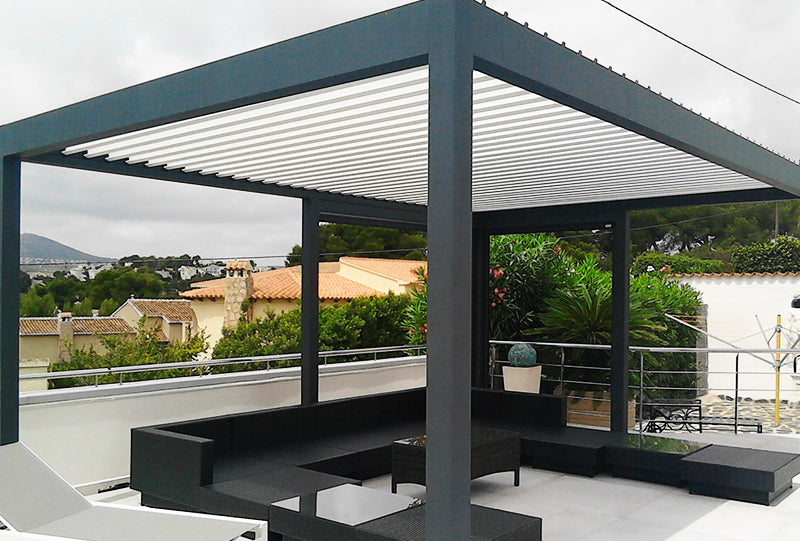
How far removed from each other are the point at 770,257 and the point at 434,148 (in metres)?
28.6

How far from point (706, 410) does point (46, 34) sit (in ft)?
81.1

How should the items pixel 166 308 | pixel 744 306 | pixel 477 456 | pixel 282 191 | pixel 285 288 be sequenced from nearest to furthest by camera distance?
pixel 477 456
pixel 282 191
pixel 166 308
pixel 744 306
pixel 285 288

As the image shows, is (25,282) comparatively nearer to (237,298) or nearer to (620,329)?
(237,298)

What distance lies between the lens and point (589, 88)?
3.95 meters

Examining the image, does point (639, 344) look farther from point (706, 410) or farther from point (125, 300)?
point (125, 300)

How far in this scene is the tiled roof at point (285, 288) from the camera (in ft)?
63.8

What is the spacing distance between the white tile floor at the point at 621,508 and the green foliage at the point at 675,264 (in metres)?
21.2

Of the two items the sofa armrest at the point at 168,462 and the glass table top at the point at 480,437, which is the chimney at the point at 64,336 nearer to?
the sofa armrest at the point at 168,462

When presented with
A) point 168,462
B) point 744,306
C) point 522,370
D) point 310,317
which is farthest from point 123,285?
point 744,306

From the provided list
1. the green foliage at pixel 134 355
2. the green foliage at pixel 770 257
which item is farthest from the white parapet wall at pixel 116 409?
the green foliage at pixel 770 257

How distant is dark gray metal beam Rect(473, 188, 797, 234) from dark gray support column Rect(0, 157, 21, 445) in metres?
5.89

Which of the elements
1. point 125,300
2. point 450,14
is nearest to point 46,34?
point 125,300

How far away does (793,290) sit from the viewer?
60.5ft

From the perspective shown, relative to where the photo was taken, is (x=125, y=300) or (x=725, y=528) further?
(x=125, y=300)
